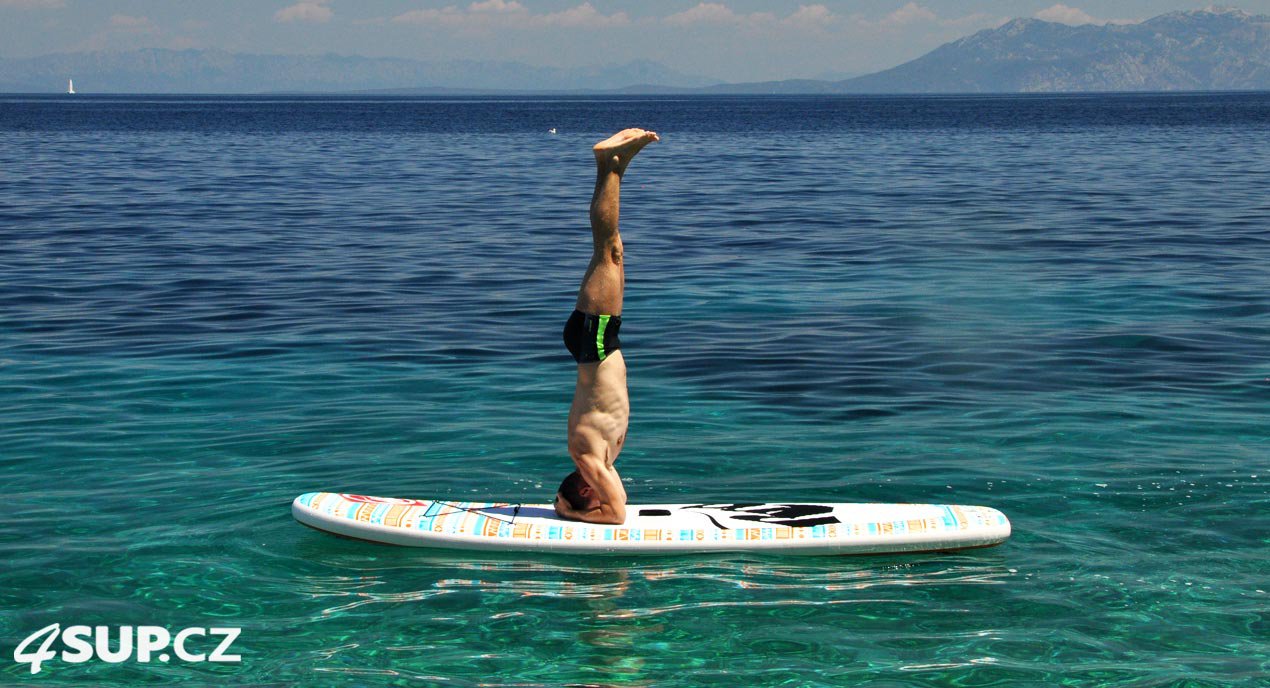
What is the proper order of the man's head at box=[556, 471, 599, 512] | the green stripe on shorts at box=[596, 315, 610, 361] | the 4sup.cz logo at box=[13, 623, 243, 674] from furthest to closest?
the man's head at box=[556, 471, 599, 512], the green stripe on shorts at box=[596, 315, 610, 361], the 4sup.cz logo at box=[13, 623, 243, 674]

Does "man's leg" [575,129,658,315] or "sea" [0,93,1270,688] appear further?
"man's leg" [575,129,658,315]

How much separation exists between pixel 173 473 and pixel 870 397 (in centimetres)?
869

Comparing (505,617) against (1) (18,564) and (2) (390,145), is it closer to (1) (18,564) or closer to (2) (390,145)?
(1) (18,564)

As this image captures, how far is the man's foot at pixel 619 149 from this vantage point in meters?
10.7

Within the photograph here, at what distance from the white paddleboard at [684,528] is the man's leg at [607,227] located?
1.97m

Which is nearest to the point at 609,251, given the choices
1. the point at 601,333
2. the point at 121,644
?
the point at 601,333

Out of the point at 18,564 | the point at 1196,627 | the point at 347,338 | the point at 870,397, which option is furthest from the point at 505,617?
the point at 347,338

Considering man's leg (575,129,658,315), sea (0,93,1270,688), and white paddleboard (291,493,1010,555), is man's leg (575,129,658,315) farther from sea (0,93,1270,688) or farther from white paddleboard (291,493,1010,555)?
sea (0,93,1270,688)

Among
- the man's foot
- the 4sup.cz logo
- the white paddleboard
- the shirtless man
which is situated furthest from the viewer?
the white paddleboard

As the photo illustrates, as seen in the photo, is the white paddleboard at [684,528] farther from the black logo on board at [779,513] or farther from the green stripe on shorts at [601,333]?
the green stripe on shorts at [601,333]

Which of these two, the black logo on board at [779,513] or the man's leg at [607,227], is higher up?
the man's leg at [607,227]

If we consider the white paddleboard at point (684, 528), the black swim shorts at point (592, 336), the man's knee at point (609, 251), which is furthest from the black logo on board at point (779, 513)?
the man's knee at point (609, 251)

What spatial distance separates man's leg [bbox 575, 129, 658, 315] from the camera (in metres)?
10.7

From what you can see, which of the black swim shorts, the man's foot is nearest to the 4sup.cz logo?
the black swim shorts
